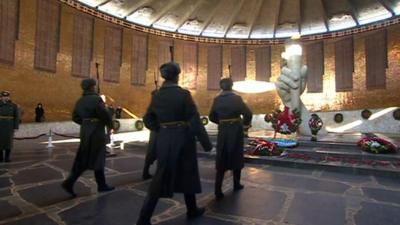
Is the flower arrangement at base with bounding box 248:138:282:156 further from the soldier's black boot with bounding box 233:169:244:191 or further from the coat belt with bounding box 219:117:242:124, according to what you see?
the coat belt with bounding box 219:117:242:124

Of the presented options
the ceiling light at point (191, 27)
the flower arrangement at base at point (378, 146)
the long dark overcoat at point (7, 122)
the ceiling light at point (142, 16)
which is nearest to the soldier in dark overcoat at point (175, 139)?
the long dark overcoat at point (7, 122)

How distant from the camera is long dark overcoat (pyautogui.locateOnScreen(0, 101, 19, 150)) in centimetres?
596

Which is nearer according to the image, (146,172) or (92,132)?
(92,132)

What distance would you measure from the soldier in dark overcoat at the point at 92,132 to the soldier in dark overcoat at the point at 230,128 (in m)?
1.50

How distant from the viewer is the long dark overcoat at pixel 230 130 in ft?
12.4

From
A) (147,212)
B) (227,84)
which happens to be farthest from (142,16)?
(147,212)

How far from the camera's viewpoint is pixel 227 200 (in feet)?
11.2

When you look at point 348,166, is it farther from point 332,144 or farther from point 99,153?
point 99,153

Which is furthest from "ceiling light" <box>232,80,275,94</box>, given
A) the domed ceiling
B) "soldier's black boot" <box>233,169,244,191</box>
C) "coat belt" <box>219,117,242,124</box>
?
"soldier's black boot" <box>233,169,244,191</box>

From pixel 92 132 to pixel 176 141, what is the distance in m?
1.57

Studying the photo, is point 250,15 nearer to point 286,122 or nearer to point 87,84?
point 286,122

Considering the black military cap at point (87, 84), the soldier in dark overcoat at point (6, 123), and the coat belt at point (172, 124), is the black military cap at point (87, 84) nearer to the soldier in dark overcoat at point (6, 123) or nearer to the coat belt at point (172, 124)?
the coat belt at point (172, 124)

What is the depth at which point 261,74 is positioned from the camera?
727 inches

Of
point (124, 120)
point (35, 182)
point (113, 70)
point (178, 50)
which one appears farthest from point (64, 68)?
point (35, 182)
